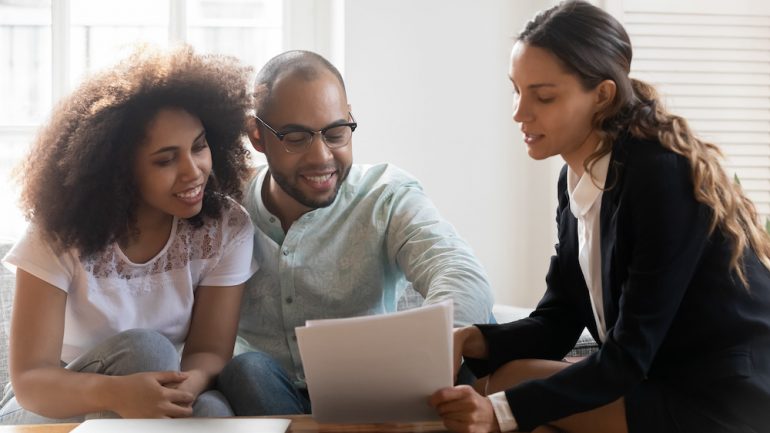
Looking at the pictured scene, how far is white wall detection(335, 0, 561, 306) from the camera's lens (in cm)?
329

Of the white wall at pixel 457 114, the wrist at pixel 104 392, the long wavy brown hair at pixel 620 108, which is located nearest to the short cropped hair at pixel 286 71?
the long wavy brown hair at pixel 620 108

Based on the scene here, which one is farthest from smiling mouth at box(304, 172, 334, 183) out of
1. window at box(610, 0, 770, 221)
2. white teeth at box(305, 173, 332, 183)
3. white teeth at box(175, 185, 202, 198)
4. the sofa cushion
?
window at box(610, 0, 770, 221)

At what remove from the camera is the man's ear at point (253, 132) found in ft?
6.64

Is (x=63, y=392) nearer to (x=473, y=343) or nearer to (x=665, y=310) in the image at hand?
(x=473, y=343)

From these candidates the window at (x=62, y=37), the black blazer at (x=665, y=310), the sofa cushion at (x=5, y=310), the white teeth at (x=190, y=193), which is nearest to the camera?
the black blazer at (x=665, y=310)

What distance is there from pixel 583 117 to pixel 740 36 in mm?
1935

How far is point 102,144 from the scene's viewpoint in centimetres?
181

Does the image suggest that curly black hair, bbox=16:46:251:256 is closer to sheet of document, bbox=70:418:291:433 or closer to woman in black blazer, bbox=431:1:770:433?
sheet of document, bbox=70:418:291:433

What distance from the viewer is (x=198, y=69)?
1.94 m

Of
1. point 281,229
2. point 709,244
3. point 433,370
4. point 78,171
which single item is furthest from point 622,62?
point 78,171

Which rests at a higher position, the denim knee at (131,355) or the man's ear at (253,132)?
the man's ear at (253,132)

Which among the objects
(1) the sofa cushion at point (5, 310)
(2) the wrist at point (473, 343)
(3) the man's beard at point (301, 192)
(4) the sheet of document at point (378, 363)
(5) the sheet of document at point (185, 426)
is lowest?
(1) the sofa cushion at point (5, 310)

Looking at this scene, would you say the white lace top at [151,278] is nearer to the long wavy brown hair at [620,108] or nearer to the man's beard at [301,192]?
the man's beard at [301,192]

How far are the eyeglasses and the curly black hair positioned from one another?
0.15 m
